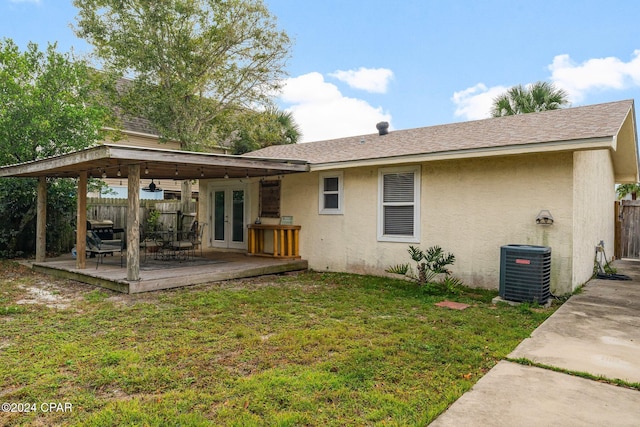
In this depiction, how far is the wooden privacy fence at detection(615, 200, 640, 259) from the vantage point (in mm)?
12430

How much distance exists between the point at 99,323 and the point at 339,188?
5.58m

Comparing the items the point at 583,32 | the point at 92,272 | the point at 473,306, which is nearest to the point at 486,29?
the point at 583,32

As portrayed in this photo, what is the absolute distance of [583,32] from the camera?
11.1 m

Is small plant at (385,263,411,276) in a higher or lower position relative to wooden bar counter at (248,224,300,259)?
lower

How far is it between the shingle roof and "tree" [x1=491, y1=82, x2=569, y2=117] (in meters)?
6.25

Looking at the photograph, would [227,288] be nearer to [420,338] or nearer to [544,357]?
[420,338]

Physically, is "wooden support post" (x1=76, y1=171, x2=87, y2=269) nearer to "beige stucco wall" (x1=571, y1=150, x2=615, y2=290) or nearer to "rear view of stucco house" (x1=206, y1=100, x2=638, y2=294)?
"rear view of stucco house" (x1=206, y1=100, x2=638, y2=294)

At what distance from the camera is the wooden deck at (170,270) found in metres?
6.82

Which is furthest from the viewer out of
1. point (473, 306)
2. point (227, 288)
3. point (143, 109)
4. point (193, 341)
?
point (143, 109)

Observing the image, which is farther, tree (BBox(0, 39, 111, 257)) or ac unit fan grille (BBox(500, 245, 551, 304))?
tree (BBox(0, 39, 111, 257))

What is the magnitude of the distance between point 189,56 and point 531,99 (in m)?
12.9

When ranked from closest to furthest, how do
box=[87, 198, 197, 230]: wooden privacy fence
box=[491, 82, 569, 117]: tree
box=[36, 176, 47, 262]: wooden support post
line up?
box=[36, 176, 47, 262]: wooden support post < box=[87, 198, 197, 230]: wooden privacy fence < box=[491, 82, 569, 117]: tree

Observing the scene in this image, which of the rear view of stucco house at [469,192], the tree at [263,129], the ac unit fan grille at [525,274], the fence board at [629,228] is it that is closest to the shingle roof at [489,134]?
the rear view of stucco house at [469,192]

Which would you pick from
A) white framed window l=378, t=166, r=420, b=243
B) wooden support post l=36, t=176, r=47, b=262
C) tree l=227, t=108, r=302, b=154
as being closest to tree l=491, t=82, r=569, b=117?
white framed window l=378, t=166, r=420, b=243
